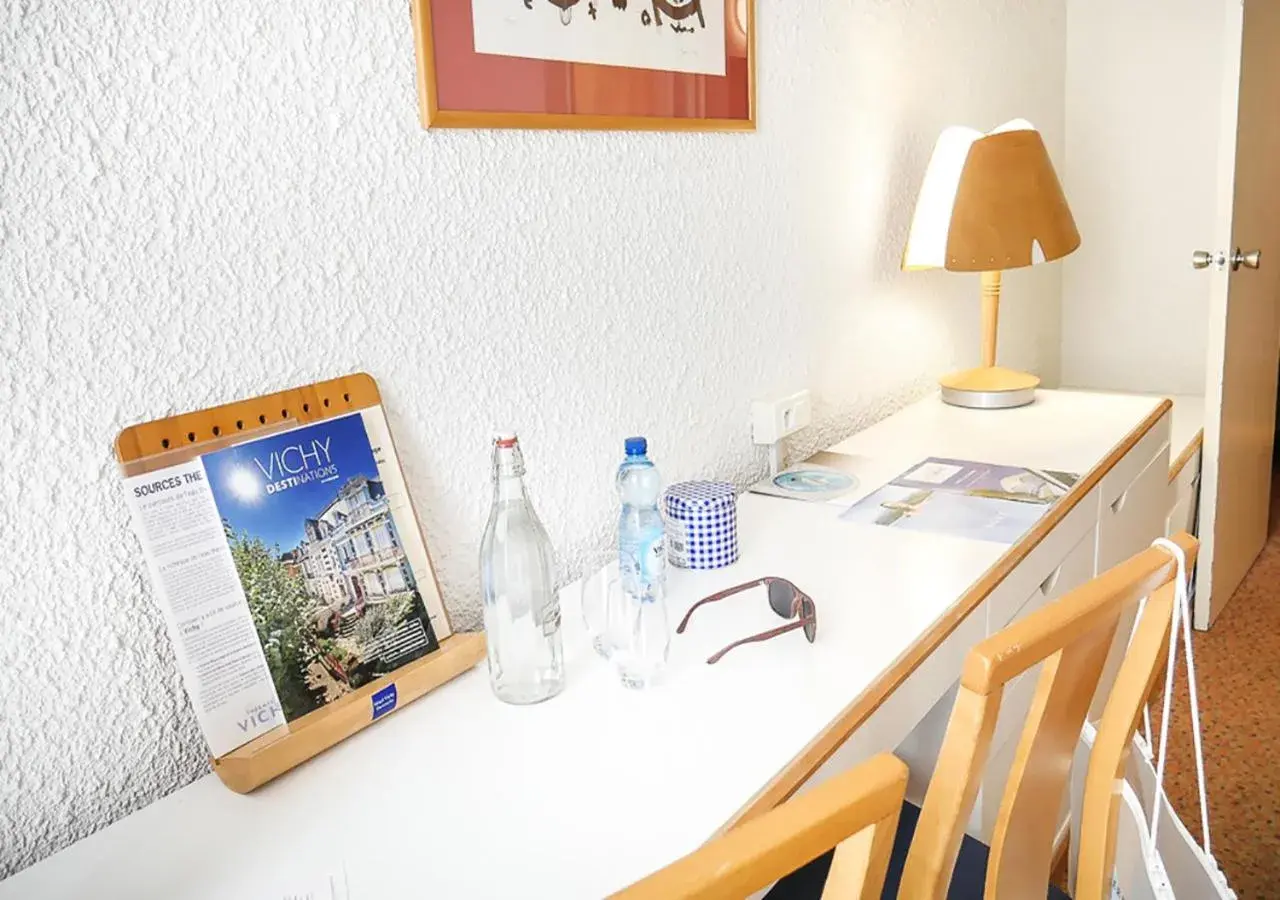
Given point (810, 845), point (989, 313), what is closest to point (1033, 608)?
point (989, 313)

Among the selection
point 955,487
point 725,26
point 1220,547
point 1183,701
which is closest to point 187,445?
point 725,26

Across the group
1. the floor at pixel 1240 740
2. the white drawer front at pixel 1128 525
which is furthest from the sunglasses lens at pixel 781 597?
the floor at pixel 1240 740

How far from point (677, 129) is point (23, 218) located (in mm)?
881

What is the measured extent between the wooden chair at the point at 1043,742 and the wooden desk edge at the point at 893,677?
114 mm

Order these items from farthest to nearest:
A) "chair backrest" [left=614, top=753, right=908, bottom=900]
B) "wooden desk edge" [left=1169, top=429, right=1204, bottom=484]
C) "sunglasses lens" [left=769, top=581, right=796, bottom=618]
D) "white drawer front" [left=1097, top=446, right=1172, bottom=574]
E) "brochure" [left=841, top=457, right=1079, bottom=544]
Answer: "wooden desk edge" [left=1169, top=429, right=1204, bottom=484]
"white drawer front" [left=1097, top=446, right=1172, bottom=574]
"brochure" [left=841, top=457, right=1079, bottom=544]
"sunglasses lens" [left=769, top=581, right=796, bottom=618]
"chair backrest" [left=614, top=753, right=908, bottom=900]

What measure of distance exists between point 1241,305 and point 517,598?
7.09 ft

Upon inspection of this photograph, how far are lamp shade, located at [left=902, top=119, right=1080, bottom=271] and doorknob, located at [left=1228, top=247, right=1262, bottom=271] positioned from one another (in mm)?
603

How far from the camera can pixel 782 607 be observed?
3.81ft

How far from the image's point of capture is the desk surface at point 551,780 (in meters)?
0.79

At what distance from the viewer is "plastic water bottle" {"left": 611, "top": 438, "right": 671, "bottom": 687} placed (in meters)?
1.06

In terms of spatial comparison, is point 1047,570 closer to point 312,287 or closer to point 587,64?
point 587,64

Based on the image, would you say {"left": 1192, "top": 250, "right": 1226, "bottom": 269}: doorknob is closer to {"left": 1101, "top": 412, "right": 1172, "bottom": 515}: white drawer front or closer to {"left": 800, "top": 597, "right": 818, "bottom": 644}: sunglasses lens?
{"left": 1101, "top": 412, "right": 1172, "bottom": 515}: white drawer front

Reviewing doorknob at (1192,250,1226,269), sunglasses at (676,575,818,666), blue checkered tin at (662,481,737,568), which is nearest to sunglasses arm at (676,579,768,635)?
sunglasses at (676,575,818,666)

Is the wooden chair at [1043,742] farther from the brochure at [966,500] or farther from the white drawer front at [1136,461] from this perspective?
the white drawer front at [1136,461]
